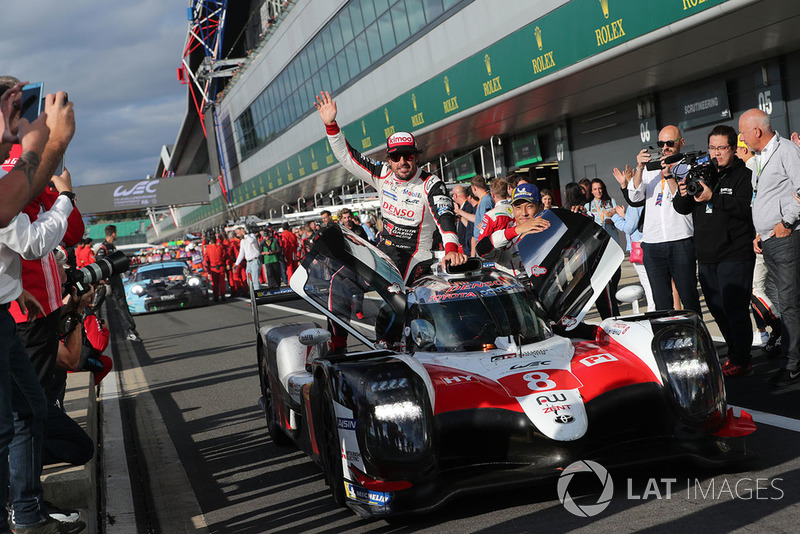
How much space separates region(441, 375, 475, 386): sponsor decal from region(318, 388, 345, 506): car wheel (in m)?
0.59

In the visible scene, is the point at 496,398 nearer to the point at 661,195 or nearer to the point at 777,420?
the point at 777,420

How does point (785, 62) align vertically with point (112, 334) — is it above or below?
above

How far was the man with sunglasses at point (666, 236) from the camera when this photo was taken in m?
7.38

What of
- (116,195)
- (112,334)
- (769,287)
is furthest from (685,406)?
(116,195)

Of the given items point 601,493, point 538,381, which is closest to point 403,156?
point 538,381

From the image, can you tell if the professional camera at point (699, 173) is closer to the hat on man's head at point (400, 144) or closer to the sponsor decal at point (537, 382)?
the hat on man's head at point (400, 144)

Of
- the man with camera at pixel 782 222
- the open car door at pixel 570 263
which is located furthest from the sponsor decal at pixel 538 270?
the man with camera at pixel 782 222

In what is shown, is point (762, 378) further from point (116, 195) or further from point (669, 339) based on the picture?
point (116, 195)

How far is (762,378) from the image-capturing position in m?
6.66

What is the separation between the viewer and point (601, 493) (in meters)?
4.36

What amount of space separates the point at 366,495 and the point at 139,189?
237 feet

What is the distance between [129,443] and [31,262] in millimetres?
3097

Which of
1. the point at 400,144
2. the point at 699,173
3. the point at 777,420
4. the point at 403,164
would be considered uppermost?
the point at 400,144

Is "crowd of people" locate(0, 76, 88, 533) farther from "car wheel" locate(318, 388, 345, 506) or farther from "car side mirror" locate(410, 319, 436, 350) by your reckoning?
"car side mirror" locate(410, 319, 436, 350)
